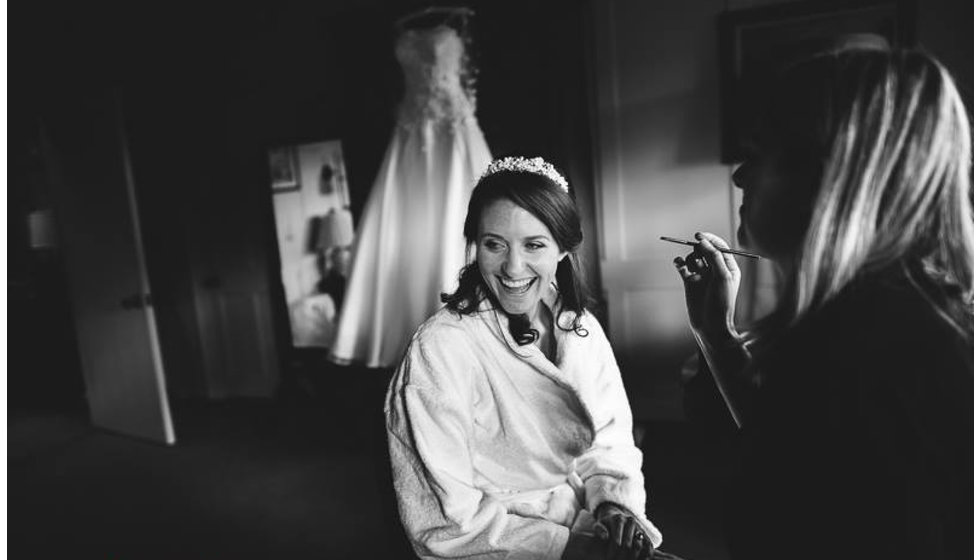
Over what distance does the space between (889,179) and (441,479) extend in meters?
0.72

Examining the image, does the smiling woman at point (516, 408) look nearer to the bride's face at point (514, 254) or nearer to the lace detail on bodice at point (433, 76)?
the bride's face at point (514, 254)

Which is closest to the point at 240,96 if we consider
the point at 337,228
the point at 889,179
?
the point at 337,228

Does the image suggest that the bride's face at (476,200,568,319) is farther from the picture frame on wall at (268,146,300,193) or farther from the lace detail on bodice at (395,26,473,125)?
the picture frame on wall at (268,146,300,193)

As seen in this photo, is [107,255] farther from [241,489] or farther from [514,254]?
[514,254]

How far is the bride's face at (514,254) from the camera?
100 centimetres

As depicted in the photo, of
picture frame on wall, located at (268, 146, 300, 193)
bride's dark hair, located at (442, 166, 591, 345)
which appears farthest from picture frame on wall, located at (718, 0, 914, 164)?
picture frame on wall, located at (268, 146, 300, 193)

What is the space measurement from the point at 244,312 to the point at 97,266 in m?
0.85

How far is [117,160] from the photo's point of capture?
114 inches

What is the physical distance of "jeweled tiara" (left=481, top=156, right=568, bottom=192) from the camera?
3.38 feet

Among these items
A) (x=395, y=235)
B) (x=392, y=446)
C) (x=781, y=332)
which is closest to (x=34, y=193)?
(x=395, y=235)

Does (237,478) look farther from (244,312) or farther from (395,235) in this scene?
(395,235)

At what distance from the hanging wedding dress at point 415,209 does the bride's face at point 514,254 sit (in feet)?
2.80

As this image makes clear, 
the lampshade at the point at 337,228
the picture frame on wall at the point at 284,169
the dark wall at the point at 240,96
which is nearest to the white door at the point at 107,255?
the dark wall at the point at 240,96

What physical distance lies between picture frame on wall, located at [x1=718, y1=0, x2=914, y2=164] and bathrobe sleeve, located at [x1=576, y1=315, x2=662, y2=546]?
1.45m
